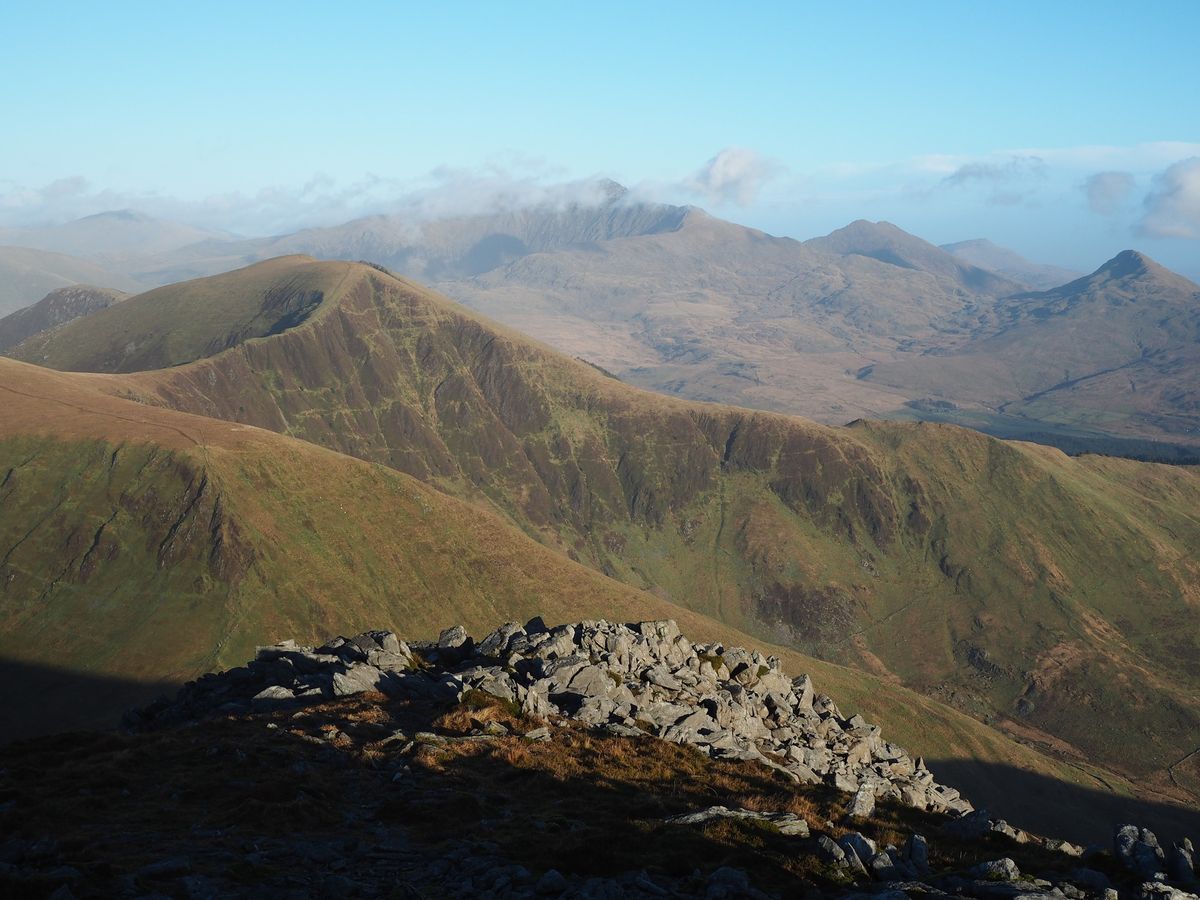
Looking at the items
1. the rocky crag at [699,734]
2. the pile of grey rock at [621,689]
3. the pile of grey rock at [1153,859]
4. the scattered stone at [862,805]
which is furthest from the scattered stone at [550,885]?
the pile of grey rock at [621,689]

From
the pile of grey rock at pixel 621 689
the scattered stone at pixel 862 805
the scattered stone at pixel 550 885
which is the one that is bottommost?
the pile of grey rock at pixel 621 689

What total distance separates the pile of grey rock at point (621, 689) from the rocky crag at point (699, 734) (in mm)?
155

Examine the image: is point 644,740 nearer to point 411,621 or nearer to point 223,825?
point 223,825

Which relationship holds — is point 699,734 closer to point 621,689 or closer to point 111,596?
point 621,689

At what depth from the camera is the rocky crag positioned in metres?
29.4

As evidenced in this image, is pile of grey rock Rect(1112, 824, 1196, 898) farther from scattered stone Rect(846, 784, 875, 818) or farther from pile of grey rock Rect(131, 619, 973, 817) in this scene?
pile of grey rock Rect(131, 619, 973, 817)

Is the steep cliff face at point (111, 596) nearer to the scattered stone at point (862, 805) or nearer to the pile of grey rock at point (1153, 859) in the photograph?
the scattered stone at point (862, 805)

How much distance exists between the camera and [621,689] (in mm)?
58906

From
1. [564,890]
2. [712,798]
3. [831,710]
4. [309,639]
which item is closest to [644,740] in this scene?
[712,798]

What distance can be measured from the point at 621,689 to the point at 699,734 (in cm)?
734

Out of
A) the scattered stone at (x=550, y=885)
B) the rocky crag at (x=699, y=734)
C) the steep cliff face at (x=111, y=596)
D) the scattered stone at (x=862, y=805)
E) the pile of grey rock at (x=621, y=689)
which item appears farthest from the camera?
the steep cliff face at (x=111, y=596)

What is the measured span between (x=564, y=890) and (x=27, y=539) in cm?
21300

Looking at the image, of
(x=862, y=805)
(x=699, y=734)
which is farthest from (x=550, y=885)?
(x=699, y=734)

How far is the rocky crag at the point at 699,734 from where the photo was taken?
96.4 ft
